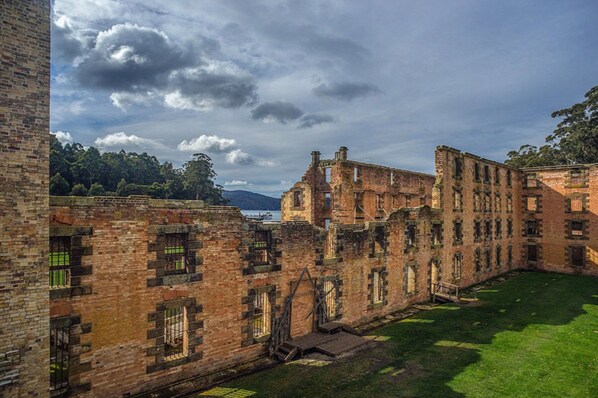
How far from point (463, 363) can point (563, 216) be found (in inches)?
1265

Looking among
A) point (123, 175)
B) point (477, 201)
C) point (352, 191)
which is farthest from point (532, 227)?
point (123, 175)

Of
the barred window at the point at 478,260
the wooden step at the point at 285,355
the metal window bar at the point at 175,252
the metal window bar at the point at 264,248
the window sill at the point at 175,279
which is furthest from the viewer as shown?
the barred window at the point at 478,260

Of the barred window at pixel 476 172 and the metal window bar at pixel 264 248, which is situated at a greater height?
the barred window at pixel 476 172

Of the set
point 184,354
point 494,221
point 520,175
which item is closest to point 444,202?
point 494,221

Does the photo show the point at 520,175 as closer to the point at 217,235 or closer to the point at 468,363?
the point at 468,363

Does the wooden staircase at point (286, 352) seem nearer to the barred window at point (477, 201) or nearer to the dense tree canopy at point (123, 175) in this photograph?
the barred window at point (477, 201)

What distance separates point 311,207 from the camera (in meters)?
40.7

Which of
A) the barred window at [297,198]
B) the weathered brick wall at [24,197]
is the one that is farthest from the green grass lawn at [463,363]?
the barred window at [297,198]

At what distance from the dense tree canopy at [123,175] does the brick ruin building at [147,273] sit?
5859cm

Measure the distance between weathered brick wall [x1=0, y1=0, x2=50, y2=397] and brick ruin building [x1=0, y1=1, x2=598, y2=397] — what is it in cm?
3

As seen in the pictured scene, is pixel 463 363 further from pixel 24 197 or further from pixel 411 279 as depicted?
pixel 24 197

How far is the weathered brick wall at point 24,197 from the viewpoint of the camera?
962 centimetres

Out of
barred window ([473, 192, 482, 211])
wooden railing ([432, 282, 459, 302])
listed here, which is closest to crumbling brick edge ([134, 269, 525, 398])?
wooden railing ([432, 282, 459, 302])

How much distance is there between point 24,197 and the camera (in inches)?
389
